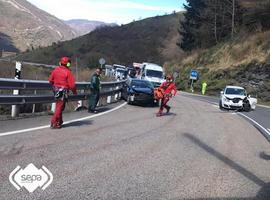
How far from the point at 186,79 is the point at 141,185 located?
57.8 metres

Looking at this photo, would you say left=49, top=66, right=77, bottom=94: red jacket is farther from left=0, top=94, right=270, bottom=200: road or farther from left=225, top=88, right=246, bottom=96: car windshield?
left=225, top=88, right=246, bottom=96: car windshield

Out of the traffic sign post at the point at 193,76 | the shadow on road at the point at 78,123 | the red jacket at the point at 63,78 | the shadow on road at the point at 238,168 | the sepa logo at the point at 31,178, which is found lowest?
the traffic sign post at the point at 193,76

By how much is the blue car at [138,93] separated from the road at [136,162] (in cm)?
995

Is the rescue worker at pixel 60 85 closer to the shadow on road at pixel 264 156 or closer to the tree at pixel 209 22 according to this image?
the shadow on road at pixel 264 156

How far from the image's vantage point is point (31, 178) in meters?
7.14

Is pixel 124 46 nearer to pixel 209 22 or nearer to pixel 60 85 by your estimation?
pixel 209 22

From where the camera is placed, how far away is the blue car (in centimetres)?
2458

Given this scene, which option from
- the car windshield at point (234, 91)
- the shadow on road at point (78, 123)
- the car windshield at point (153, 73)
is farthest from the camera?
the car windshield at point (153, 73)

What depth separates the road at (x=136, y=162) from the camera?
7152mm

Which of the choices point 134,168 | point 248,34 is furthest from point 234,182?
point 248,34

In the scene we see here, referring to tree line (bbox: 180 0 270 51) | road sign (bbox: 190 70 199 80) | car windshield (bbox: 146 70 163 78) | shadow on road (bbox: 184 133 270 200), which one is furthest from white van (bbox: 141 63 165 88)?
shadow on road (bbox: 184 133 270 200)

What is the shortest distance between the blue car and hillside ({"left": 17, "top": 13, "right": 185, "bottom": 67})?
72937 mm

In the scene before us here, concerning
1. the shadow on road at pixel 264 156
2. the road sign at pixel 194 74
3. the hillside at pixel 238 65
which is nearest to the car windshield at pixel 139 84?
the shadow on road at pixel 264 156

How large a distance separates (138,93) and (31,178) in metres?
17.7
